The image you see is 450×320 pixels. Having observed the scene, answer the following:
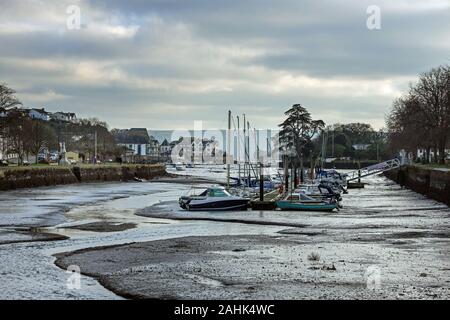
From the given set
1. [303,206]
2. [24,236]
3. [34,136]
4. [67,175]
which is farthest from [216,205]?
[34,136]

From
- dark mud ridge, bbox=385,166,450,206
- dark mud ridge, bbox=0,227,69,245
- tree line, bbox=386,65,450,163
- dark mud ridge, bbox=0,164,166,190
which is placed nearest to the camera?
dark mud ridge, bbox=0,227,69,245

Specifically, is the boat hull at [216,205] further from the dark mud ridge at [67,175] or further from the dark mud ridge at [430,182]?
the dark mud ridge at [67,175]

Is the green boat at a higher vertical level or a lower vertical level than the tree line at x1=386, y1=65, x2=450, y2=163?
lower

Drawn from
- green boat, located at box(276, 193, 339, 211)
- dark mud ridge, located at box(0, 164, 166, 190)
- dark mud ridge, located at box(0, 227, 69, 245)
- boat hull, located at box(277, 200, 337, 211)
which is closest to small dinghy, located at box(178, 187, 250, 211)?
boat hull, located at box(277, 200, 337, 211)

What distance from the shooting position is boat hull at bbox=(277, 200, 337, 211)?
48.1 metres

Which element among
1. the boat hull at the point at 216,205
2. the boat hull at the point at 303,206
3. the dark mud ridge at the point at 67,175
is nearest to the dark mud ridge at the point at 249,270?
the boat hull at the point at 216,205

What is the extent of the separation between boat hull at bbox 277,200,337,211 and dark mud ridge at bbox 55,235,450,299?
19866 mm

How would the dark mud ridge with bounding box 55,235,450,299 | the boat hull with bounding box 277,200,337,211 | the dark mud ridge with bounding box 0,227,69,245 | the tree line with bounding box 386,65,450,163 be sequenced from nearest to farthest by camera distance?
the dark mud ridge with bounding box 55,235,450,299, the dark mud ridge with bounding box 0,227,69,245, the boat hull with bounding box 277,200,337,211, the tree line with bounding box 386,65,450,163

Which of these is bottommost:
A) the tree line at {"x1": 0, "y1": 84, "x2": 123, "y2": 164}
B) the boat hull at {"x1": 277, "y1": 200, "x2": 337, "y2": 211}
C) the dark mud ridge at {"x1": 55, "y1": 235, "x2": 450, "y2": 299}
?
the boat hull at {"x1": 277, "y1": 200, "x2": 337, "y2": 211}

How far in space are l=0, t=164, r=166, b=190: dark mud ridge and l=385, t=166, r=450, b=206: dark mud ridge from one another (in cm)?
4195

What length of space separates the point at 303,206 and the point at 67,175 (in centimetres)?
5465

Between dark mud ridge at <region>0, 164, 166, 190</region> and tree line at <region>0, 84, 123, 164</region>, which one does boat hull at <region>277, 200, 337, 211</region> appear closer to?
dark mud ridge at <region>0, 164, 166, 190</region>

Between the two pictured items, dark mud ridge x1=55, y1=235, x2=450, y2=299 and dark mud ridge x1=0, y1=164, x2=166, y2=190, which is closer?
dark mud ridge x1=55, y1=235, x2=450, y2=299
